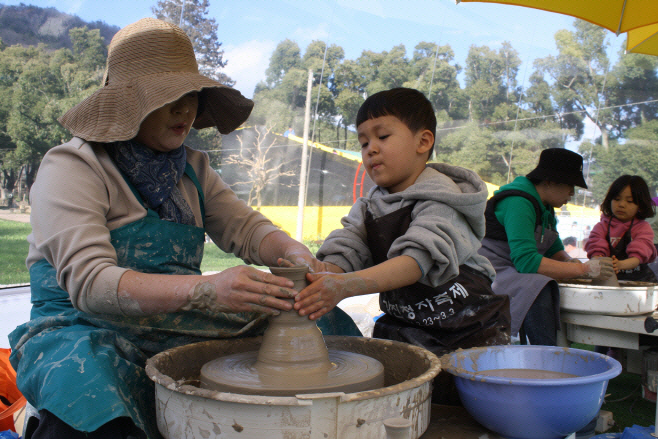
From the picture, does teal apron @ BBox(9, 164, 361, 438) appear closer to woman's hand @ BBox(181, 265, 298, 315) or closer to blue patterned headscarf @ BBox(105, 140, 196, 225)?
blue patterned headscarf @ BBox(105, 140, 196, 225)

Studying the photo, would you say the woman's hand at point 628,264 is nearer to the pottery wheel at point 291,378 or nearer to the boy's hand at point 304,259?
the boy's hand at point 304,259

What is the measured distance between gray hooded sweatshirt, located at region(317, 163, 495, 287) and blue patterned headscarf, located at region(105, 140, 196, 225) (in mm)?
599

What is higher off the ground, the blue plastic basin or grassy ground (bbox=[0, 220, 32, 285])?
the blue plastic basin

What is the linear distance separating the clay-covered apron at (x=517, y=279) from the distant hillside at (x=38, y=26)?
663 cm

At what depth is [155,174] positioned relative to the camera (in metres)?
1.70

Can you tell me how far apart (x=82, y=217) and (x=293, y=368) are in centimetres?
76

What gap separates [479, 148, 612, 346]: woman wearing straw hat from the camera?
286 centimetres

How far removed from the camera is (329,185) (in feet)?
33.7

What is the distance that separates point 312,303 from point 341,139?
9.19 m

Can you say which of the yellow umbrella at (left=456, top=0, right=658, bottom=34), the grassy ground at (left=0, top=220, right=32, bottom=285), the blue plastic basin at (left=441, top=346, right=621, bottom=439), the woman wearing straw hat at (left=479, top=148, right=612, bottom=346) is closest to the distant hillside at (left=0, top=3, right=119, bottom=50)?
the grassy ground at (left=0, top=220, right=32, bottom=285)

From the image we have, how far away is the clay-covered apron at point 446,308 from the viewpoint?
71.9 inches

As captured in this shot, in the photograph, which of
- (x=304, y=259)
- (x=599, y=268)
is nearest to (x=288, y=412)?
(x=304, y=259)

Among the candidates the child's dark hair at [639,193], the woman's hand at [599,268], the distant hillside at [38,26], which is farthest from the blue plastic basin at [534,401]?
the distant hillside at [38,26]

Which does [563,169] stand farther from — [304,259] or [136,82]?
[136,82]
